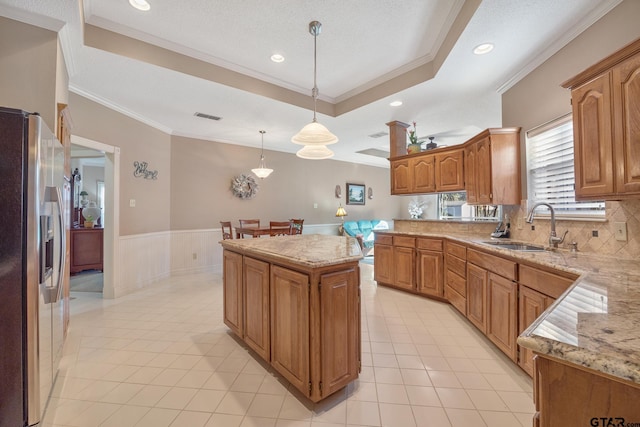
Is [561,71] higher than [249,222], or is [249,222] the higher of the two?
[561,71]

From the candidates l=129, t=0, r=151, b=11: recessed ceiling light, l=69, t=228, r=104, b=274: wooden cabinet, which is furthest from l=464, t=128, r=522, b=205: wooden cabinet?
l=69, t=228, r=104, b=274: wooden cabinet

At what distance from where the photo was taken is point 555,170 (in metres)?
2.48

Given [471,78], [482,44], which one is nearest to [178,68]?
[482,44]

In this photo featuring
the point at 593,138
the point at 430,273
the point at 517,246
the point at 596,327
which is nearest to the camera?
the point at 596,327

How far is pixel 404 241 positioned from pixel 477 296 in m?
1.35

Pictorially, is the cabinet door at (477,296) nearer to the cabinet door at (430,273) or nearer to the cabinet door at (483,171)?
the cabinet door at (430,273)

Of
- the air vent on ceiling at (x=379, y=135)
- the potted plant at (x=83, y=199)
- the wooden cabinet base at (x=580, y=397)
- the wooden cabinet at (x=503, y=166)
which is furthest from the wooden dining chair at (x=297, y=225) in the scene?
the potted plant at (x=83, y=199)

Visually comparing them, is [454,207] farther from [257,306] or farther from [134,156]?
[134,156]

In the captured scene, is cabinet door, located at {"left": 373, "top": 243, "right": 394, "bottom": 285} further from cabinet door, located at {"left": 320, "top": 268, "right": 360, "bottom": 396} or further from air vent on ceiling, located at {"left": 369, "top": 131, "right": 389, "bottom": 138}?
cabinet door, located at {"left": 320, "top": 268, "right": 360, "bottom": 396}

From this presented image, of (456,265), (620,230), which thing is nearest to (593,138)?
(620,230)

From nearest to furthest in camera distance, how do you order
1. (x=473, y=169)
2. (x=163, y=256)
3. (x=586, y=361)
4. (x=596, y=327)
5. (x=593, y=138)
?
1. (x=586, y=361)
2. (x=596, y=327)
3. (x=593, y=138)
4. (x=473, y=169)
5. (x=163, y=256)

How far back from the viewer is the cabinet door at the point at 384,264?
404 cm

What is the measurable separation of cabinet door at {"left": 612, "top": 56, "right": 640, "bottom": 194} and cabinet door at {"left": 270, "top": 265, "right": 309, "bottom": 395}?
1.86 m

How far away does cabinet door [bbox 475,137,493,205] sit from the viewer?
290 cm
